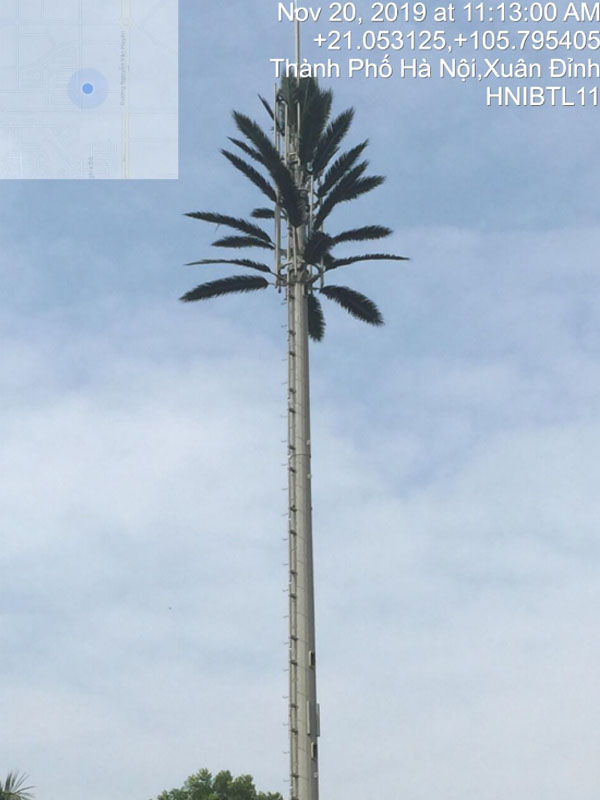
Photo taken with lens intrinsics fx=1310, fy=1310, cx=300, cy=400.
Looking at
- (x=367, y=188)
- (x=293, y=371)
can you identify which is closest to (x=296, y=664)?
(x=293, y=371)

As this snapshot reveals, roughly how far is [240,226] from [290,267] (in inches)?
90.5

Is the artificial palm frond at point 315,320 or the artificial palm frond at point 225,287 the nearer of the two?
the artificial palm frond at point 225,287

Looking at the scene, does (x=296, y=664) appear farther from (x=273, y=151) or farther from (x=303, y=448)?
(x=273, y=151)

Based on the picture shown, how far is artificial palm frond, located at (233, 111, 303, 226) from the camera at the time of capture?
43719 millimetres

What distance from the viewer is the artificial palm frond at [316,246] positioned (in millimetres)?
44219

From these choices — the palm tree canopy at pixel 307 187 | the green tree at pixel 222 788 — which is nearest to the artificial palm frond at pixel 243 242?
the palm tree canopy at pixel 307 187

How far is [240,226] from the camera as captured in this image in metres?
45.1

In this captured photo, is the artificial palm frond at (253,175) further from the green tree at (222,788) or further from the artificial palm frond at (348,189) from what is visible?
the green tree at (222,788)

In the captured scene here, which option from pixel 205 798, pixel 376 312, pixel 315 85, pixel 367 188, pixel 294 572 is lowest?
pixel 205 798

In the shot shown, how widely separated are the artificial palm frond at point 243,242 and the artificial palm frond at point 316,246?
153 cm

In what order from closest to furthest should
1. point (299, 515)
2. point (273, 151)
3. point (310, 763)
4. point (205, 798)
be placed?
point (310, 763), point (299, 515), point (273, 151), point (205, 798)

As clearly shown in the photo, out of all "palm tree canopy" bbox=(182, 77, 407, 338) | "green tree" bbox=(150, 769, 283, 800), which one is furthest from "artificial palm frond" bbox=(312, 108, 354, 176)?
"green tree" bbox=(150, 769, 283, 800)

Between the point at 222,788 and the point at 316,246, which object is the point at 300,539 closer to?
the point at 316,246

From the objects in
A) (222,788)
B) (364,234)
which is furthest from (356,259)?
(222,788)
